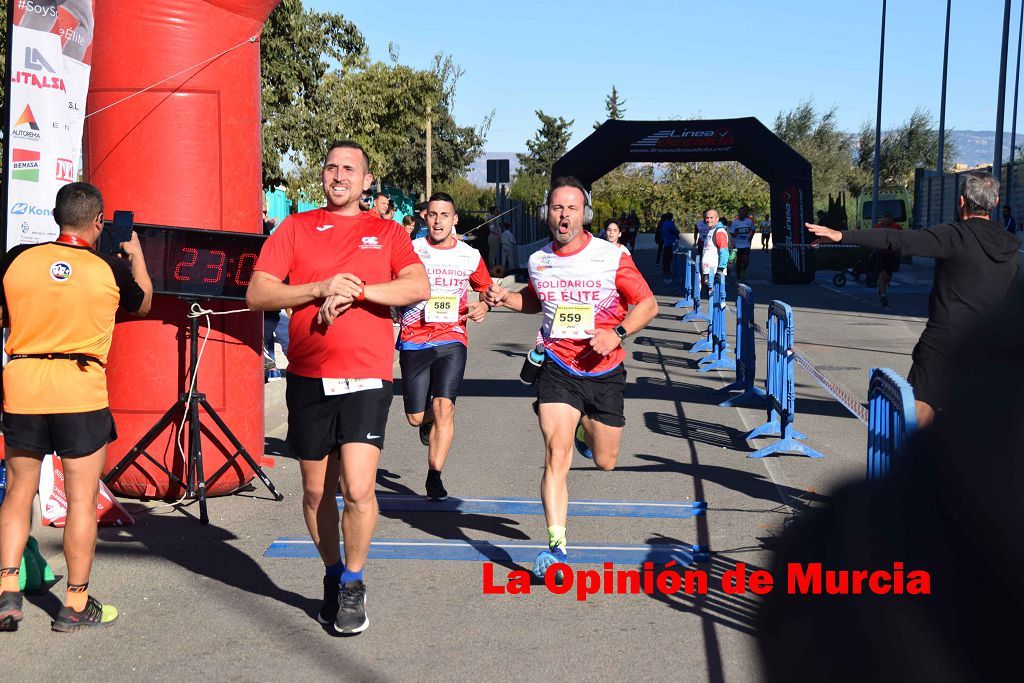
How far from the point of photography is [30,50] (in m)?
6.65

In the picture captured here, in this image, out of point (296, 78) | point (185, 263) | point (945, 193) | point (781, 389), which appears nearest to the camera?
point (185, 263)

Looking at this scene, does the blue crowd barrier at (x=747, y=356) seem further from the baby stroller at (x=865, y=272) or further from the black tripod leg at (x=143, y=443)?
the baby stroller at (x=865, y=272)

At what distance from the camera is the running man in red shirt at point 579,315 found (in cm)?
631

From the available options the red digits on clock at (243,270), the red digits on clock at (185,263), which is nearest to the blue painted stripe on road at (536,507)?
the red digits on clock at (243,270)

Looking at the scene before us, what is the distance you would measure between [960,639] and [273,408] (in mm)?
10980

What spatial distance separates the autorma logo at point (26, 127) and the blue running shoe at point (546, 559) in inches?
142

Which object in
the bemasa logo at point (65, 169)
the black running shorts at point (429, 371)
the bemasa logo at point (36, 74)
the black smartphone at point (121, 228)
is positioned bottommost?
the black running shorts at point (429, 371)

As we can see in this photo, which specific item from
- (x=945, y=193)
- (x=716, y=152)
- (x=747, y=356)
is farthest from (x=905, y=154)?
(x=747, y=356)

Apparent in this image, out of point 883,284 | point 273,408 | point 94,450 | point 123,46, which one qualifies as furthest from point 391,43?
point 94,450

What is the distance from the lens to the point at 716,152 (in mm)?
32281

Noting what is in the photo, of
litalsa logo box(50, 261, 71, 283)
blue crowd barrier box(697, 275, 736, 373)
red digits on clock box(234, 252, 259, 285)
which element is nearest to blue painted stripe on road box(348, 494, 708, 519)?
red digits on clock box(234, 252, 259, 285)

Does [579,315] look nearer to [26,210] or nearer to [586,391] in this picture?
[586,391]

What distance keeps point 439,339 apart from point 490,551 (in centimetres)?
196

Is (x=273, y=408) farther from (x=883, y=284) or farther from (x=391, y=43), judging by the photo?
(x=391, y=43)
